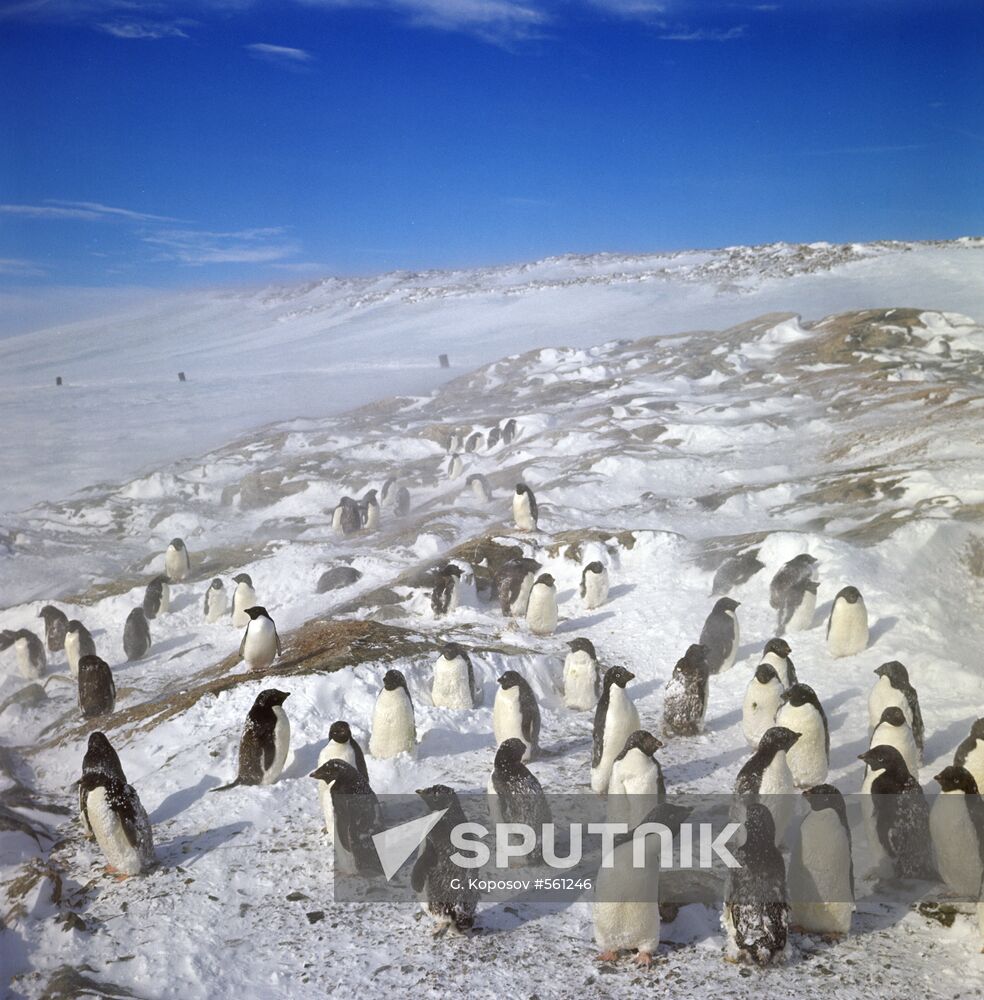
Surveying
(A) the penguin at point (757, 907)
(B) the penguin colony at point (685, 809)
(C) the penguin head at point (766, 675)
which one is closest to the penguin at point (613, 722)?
(B) the penguin colony at point (685, 809)

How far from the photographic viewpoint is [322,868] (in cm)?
549

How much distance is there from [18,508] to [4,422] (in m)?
11.4

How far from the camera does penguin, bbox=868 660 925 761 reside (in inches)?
259

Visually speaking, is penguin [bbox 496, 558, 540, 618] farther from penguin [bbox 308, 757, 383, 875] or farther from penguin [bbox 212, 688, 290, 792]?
penguin [bbox 308, 757, 383, 875]

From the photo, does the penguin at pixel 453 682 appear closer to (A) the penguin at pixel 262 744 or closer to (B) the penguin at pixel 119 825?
(A) the penguin at pixel 262 744

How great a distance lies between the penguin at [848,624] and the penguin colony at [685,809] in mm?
16

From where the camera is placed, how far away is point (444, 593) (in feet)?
38.1

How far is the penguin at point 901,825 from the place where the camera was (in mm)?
4852

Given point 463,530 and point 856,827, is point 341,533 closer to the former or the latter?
point 463,530

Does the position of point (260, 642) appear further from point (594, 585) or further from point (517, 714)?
point (594, 585)

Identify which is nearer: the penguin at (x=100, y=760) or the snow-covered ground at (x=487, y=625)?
the snow-covered ground at (x=487, y=625)

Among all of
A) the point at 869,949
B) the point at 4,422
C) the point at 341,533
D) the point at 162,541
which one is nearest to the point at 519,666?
the point at 869,949

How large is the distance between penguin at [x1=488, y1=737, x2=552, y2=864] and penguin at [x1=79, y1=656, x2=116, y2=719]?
671 cm

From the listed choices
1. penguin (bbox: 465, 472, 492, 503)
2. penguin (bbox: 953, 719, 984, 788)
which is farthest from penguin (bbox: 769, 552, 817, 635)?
penguin (bbox: 465, 472, 492, 503)
